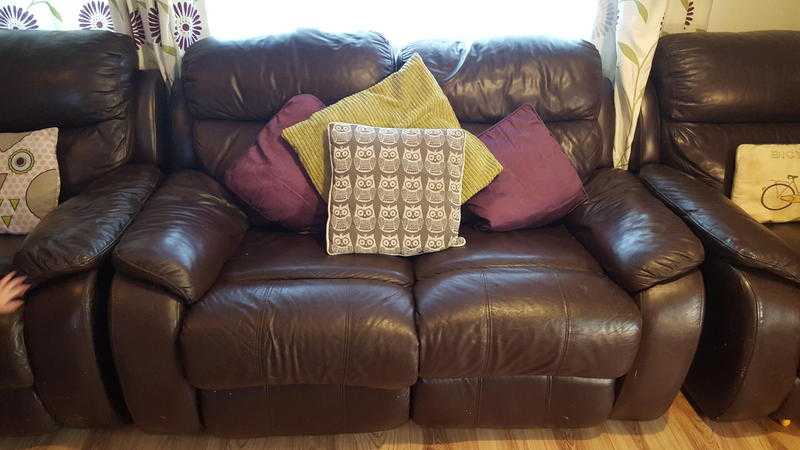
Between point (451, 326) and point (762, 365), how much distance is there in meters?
0.86

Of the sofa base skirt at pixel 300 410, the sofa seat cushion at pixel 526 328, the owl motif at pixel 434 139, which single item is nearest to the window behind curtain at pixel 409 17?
the owl motif at pixel 434 139

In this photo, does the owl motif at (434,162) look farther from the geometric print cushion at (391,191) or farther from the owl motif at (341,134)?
the owl motif at (341,134)

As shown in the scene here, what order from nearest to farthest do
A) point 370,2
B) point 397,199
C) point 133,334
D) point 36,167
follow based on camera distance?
point 133,334, point 397,199, point 36,167, point 370,2

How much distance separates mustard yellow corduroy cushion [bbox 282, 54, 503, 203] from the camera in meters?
1.81

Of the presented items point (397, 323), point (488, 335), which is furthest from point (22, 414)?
point (488, 335)

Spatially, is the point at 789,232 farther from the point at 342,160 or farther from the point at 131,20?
the point at 131,20

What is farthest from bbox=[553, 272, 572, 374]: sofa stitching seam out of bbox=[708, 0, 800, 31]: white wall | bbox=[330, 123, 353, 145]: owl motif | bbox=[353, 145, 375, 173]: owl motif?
bbox=[708, 0, 800, 31]: white wall

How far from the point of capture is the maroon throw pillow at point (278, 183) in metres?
1.83

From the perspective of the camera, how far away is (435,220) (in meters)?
1.76

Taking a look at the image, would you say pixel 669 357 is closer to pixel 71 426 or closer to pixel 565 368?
pixel 565 368

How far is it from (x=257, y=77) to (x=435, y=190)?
0.74 meters

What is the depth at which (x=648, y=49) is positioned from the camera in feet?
6.73

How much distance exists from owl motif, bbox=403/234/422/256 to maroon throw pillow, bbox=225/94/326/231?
288 millimetres

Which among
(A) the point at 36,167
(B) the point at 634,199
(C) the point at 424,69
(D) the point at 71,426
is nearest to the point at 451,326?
(B) the point at 634,199
